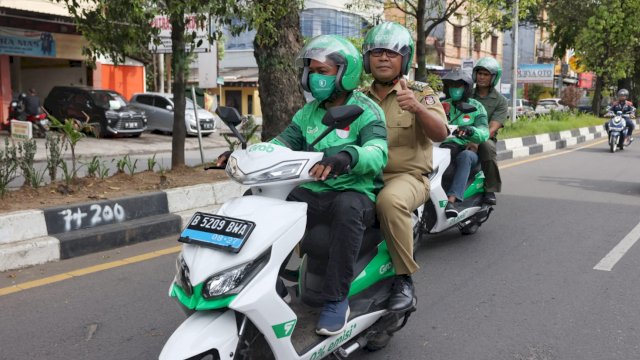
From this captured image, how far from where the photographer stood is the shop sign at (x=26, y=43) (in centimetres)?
1995

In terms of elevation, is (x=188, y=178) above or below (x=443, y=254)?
above

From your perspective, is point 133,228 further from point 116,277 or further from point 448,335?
point 448,335

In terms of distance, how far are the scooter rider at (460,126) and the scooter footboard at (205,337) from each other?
3640 mm

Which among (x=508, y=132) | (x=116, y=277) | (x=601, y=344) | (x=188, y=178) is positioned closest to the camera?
(x=601, y=344)

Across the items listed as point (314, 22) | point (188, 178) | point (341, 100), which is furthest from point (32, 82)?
point (341, 100)

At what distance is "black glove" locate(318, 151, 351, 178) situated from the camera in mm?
2713

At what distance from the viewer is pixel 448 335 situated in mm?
3840

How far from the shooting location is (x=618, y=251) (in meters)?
5.81

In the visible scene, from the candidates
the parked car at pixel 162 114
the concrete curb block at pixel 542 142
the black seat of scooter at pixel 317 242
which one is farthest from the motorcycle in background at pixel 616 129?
the black seat of scooter at pixel 317 242

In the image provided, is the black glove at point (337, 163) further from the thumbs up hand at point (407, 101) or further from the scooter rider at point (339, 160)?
the thumbs up hand at point (407, 101)

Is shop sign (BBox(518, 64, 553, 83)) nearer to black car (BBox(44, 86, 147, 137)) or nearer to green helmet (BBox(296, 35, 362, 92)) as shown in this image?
black car (BBox(44, 86, 147, 137))

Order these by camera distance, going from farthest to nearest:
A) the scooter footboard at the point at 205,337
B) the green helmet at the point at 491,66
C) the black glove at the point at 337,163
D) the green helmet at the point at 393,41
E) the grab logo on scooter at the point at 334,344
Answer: the green helmet at the point at 491,66 → the green helmet at the point at 393,41 → the grab logo on scooter at the point at 334,344 → the black glove at the point at 337,163 → the scooter footboard at the point at 205,337

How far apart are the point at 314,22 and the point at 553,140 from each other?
17.3 m

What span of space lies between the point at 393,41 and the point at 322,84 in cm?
66
